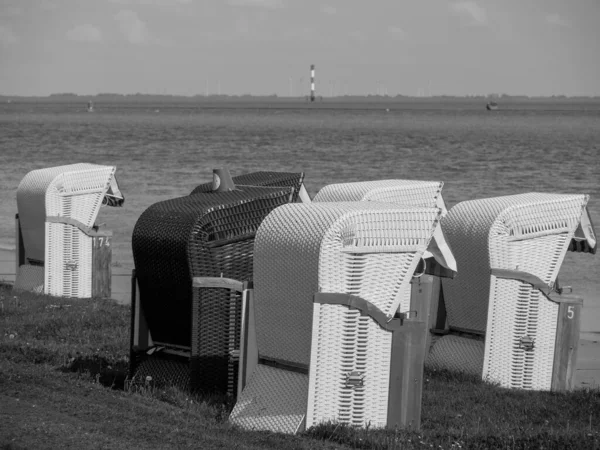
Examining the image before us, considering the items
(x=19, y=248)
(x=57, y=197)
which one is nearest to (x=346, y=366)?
(x=57, y=197)

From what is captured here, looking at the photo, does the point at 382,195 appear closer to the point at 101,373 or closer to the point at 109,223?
the point at 101,373

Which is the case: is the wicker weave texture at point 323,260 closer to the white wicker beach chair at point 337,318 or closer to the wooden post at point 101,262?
the white wicker beach chair at point 337,318

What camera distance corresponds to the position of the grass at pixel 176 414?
5613 millimetres

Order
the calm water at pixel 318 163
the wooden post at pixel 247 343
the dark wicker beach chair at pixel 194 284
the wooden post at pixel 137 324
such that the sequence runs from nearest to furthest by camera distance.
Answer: the wooden post at pixel 247 343
the dark wicker beach chair at pixel 194 284
the wooden post at pixel 137 324
the calm water at pixel 318 163

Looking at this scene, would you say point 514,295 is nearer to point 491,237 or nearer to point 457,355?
point 491,237

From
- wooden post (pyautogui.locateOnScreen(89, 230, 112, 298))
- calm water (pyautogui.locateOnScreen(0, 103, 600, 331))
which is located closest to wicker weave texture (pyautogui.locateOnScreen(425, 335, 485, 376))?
calm water (pyautogui.locateOnScreen(0, 103, 600, 331))

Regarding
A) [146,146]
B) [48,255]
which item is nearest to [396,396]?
[48,255]

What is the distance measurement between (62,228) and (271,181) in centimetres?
345

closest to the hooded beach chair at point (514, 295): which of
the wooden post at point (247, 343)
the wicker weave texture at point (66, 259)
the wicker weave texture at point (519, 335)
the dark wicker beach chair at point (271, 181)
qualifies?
the wicker weave texture at point (519, 335)

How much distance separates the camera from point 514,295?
7.89 metres

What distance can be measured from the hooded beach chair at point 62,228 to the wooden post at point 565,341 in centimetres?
476

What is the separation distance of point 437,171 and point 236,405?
125 ft

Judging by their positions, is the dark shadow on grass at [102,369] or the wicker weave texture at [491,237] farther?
the wicker weave texture at [491,237]

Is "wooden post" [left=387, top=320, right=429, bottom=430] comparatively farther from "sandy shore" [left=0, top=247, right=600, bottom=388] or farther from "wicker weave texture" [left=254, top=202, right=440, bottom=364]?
"sandy shore" [left=0, top=247, right=600, bottom=388]
